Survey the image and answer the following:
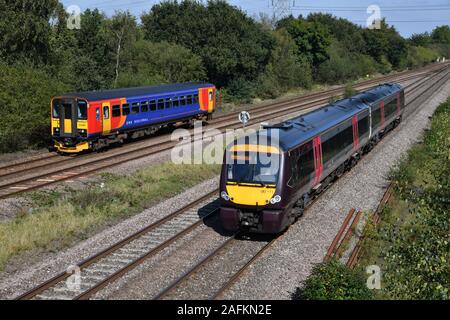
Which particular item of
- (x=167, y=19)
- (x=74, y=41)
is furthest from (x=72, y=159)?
(x=167, y=19)

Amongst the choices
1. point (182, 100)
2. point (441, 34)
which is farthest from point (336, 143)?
point (441, 34)

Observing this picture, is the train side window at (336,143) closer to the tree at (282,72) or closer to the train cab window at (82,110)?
the train cab window at (82,110)

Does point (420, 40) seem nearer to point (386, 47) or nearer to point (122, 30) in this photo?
point (386, 47)

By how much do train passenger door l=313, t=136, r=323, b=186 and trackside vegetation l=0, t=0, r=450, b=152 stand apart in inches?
593

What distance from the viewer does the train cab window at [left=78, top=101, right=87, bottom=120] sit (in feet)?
83.7

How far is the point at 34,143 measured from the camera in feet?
92.9

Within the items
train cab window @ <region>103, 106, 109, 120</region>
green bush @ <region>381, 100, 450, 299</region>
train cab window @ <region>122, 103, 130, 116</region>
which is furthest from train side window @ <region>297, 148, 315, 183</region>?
train cab window @ <region>122, 103, 130, 116</region>

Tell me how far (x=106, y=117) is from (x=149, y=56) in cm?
2328

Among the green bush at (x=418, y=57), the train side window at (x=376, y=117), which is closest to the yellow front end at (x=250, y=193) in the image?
the train side window at (x=376, y=117)

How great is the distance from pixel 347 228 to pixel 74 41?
35.6 metres

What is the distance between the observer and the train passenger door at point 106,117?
1042 inches

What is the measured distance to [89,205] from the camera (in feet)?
57.5

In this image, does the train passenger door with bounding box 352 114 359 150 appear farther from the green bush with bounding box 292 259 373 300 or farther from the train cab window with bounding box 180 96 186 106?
the train cab window with bounding box 180 96 186 106
